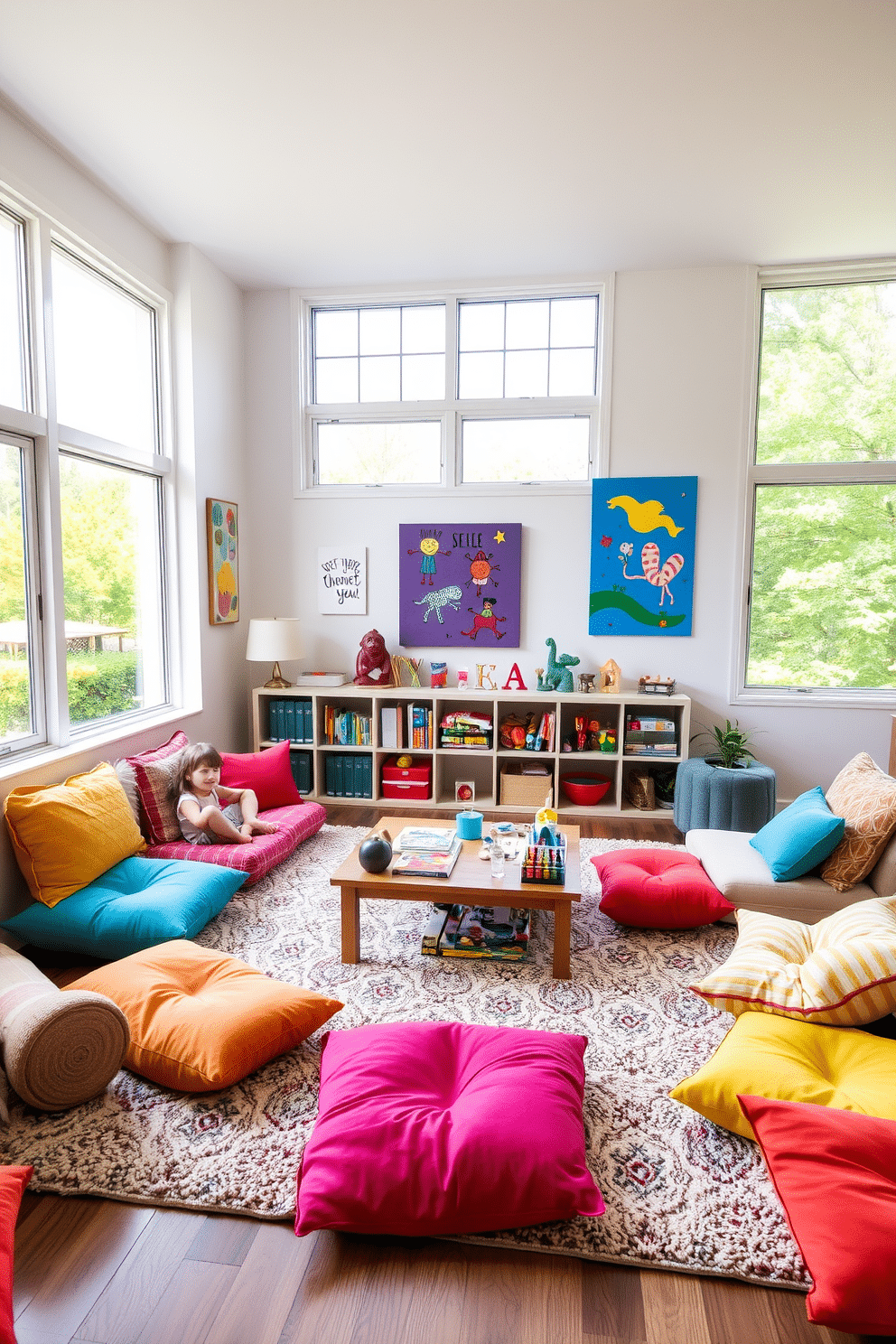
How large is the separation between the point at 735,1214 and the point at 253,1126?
112 centimetres

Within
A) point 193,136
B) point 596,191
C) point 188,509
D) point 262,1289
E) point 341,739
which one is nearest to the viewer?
point 262,1289

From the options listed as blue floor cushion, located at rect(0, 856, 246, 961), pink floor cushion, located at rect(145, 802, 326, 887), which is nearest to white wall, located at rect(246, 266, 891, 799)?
pink floor cushion, located at rect(145, 802, 326, 887)

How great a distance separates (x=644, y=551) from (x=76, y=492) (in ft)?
10.3

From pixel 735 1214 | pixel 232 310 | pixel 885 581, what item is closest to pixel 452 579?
pixel 232 310

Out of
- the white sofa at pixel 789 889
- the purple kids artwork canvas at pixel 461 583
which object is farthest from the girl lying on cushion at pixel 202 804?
the white sofa at pixel 789 889

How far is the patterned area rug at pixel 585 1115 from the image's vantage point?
1.64m

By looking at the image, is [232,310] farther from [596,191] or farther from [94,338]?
[596,191]

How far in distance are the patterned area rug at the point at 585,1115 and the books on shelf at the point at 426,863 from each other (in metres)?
0.33

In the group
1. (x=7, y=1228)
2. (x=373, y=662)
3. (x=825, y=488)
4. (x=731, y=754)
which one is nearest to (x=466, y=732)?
(x=373, y=662)

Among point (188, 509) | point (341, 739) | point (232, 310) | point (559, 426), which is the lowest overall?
point (341, 739)

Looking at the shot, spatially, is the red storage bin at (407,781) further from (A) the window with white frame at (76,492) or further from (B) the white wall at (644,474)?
(A) the window with white frame at (76,492)

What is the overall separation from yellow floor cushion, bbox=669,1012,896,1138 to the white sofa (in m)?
0.79

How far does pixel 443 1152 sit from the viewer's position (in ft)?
5.33

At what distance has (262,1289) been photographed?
1515 mm
